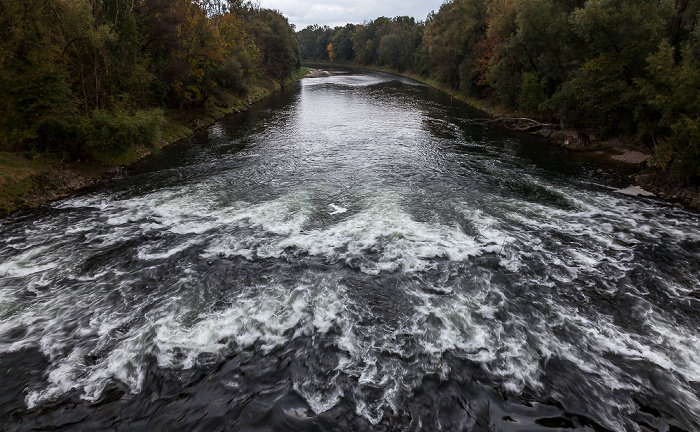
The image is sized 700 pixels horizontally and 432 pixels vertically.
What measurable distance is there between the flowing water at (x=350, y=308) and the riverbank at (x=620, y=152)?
2.16 metres

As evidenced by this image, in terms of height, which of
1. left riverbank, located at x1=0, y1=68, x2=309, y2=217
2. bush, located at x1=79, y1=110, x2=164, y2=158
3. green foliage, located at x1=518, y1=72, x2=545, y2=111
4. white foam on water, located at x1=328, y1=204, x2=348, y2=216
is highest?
green foliage, located at x1=518, y1=72, x2=545, y2=111

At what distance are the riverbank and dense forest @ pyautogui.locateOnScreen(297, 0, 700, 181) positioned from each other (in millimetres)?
711

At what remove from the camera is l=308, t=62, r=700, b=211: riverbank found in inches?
850

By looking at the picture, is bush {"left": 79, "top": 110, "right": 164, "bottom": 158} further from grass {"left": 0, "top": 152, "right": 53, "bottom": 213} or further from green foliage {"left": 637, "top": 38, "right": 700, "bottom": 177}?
green foliage {"left": 637, "top": 38, "right": 700, "bottom": 177}

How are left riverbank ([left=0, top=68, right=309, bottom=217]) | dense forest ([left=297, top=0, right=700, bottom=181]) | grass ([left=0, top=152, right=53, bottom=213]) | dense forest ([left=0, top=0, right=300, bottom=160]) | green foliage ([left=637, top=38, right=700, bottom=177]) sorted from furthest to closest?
1. dense forest ([left=297, top=0, right=700, bottom=181])
2. dense forest ([left=0, top=0, right=300, bottom=160])
3. left riverbank ([left=0, top=68, right=309, bottom=217])
4. green foliage ([left=637, top=38, right=700, bottom=177])
5. grass ([left=0, top=152, right=53, bottom=213])

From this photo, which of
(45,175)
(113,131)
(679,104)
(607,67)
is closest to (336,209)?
(113,131)

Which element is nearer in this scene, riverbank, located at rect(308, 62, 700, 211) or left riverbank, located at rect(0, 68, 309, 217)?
left riverbank, located at rect(0, 68, 309, 217)

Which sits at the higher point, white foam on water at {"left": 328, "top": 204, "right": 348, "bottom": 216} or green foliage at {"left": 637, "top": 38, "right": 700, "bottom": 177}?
green foliage at {"left": 637, "top": 38, "right": 700, "bottom": 177}

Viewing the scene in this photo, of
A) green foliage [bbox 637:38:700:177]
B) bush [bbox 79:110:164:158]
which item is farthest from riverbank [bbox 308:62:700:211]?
→ bush [bbox 79:110:164:158]

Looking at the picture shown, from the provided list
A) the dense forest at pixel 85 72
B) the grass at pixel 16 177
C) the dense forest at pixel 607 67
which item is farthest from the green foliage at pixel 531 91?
the grass at pixel 16 177

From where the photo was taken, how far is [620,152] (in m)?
30.3

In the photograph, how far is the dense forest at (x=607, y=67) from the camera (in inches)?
808

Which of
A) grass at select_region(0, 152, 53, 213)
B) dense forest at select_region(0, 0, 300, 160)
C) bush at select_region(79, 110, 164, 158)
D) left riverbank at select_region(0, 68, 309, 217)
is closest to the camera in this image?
grass at select_region(0, 152, 53, 213)

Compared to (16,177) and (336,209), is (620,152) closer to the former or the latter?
(336,209)
